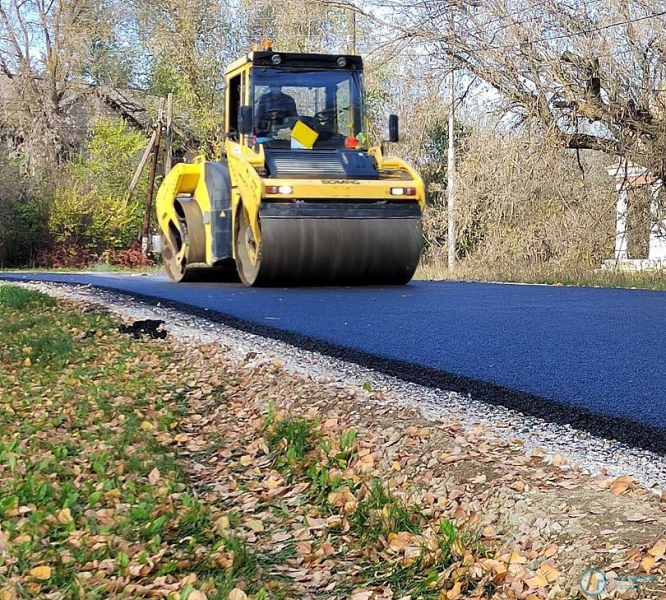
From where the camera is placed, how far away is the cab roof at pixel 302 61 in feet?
39.8

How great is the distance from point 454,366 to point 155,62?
121 ft

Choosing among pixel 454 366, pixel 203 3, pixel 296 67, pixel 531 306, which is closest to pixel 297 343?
pixel 454 366

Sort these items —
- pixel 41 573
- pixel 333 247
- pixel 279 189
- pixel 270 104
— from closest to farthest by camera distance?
pixel 41 573, pixel 279 189, pixel 333 247, pixel 270 104

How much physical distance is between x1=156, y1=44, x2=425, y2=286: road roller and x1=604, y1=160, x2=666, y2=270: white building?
18.8ft

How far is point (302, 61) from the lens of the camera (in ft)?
40.4

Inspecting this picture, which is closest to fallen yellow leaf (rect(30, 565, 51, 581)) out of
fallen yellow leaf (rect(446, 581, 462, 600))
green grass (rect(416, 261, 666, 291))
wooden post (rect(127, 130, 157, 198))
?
fallen yellow leaf (rect(446, 581, 462, 600))

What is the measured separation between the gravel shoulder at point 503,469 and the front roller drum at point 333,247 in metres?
4.97

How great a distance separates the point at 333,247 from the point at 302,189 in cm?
71

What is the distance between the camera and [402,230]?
11211 mm

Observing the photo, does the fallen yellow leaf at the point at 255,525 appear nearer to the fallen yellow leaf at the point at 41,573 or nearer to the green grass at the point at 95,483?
the green grass at the point at 95,483

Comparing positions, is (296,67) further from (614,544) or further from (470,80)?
(614,544)

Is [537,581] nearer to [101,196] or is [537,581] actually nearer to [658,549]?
[658,549]

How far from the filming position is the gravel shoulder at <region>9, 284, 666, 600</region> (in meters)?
3.03

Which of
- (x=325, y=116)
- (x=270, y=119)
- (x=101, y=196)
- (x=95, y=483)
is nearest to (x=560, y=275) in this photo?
(x=325, y=116)
